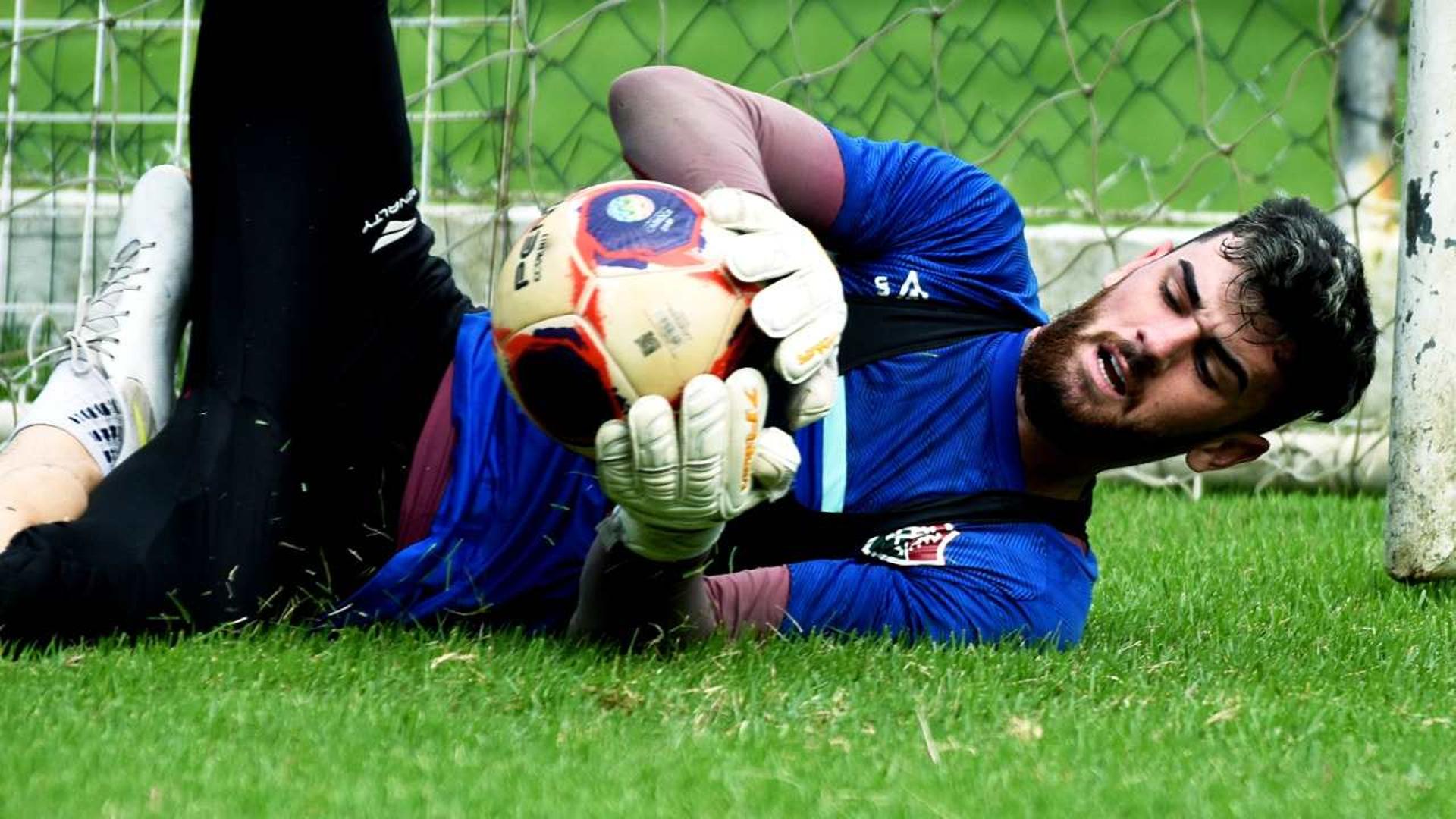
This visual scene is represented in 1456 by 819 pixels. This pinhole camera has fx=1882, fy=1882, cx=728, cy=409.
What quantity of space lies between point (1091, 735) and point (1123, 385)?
88 cm

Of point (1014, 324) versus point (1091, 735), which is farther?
point (1014, 324)

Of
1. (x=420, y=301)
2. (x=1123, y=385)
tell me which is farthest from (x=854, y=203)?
(x=420, y=301)

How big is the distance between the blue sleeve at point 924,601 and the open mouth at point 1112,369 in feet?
1.16

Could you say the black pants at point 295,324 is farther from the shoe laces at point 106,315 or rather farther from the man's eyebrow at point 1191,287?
the man's eyebrow at point 1191,287

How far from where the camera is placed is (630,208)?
8.74ft

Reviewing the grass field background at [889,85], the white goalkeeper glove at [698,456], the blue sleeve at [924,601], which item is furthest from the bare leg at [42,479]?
the blue sleeve at [924,601]

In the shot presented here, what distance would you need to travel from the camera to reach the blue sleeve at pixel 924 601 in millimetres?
3061

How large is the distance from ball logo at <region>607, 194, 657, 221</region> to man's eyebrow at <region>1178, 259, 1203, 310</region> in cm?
109

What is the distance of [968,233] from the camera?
337 cm

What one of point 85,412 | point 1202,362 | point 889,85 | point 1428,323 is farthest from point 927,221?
point 889,85

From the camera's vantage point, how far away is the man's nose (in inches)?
127

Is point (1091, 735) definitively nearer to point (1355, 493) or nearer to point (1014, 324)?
point (1014, 324)

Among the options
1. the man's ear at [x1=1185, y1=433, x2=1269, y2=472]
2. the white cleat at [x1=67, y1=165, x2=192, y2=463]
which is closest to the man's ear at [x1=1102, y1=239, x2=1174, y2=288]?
the man's ear at [x1=1185, y1=433, x2=1269, y2=472]

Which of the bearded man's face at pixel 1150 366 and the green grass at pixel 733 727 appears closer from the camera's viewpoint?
the green grass at pixel 733 727
